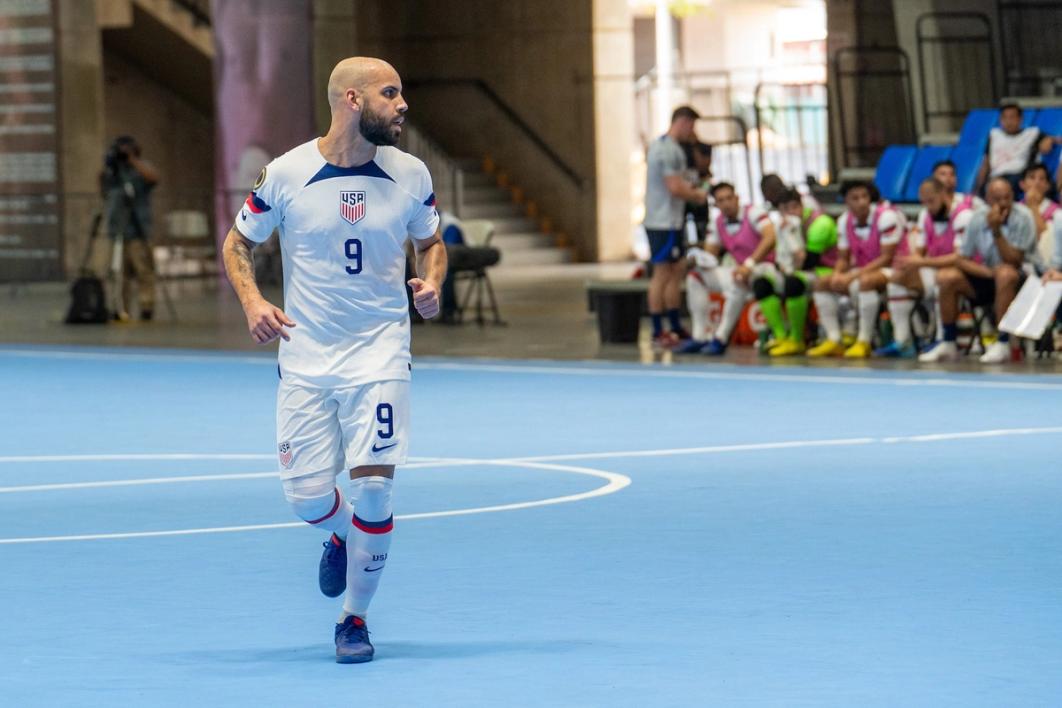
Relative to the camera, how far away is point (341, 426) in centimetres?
696

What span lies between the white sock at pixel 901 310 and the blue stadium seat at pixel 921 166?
375cm

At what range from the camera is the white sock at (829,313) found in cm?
1773

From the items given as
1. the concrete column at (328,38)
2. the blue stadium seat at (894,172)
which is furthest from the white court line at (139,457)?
the concrete column at (328,38)

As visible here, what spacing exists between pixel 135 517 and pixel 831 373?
7790 millimetres

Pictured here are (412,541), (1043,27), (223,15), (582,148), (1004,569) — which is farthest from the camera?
(582,148)

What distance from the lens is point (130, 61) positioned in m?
39.5

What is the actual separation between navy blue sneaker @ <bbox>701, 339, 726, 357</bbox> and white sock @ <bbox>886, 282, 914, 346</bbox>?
145 centimetres

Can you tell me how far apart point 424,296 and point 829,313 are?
11.3 meters

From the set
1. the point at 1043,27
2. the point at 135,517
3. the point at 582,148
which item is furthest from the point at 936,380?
the point at 582,148

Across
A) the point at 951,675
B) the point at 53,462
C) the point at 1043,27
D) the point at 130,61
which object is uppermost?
the point at 130,61

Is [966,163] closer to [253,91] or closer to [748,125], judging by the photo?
[253,91]

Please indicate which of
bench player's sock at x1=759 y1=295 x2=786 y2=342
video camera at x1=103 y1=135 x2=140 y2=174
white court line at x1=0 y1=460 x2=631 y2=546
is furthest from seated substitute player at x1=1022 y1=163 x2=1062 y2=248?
video camera at x1=103 y1=135 x2=140 y2=174

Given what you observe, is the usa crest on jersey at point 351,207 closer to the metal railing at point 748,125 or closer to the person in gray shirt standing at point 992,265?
the person in gray shirt standing at point 992,265

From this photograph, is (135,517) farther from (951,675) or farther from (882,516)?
(951,675)
